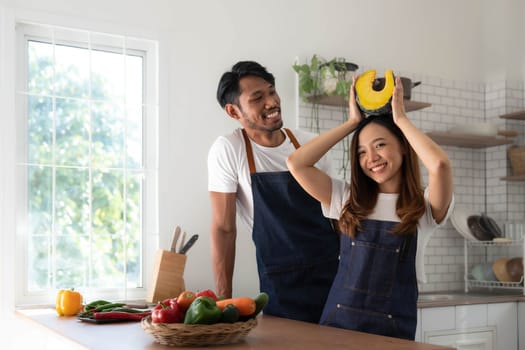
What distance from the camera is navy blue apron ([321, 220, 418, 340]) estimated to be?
8.03 ft

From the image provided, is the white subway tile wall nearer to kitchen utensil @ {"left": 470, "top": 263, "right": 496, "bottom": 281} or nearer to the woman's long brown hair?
kitchen utensil @ {"left": 470, "top": 263, "right": 496, "bottom": 281}

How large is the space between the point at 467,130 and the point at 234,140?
233 centimetres

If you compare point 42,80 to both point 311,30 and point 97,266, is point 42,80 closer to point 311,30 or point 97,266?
point 97,266

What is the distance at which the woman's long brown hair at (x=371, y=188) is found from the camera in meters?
2.51

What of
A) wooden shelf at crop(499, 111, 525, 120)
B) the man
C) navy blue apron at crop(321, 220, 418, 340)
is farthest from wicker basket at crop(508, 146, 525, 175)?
navy blue apron at crop(321, 220, 418, 340)

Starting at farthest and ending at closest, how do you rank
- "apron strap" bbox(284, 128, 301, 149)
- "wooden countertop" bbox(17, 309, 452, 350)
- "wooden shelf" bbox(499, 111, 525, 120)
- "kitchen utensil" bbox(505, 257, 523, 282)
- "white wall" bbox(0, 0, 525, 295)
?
"wooden shelf" bbox(499, 111, 525, 120)
"kitchen utensil" bbox(505, 257, 523, 282)
"white wall" bbox(0, 0, 525, 295)
"apron strap" bbox(284, 128, 301, 149)
"wooden countertop" bbox(17, 309, 452, 350)

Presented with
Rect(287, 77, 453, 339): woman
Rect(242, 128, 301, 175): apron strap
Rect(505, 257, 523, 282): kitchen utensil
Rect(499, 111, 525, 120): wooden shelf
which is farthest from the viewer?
Rect(499, 111, 525, 120): wooden shelf

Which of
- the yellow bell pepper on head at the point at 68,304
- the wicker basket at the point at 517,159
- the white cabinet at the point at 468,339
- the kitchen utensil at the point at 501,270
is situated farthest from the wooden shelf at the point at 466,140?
the yellow bell pepper on head at the point at 68,304

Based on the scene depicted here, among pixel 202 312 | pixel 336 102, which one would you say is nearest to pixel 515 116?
pixel 336 102

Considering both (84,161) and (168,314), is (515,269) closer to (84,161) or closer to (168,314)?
(84,161)

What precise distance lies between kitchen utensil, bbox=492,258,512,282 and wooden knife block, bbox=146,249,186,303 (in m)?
2.41

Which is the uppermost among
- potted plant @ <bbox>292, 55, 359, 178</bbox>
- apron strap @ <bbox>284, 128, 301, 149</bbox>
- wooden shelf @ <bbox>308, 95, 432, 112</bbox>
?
potted plant @ <bbox>292, 55, 359, 178</bbox>

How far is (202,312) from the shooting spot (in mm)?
2129

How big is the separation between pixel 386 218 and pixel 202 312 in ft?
2.56
